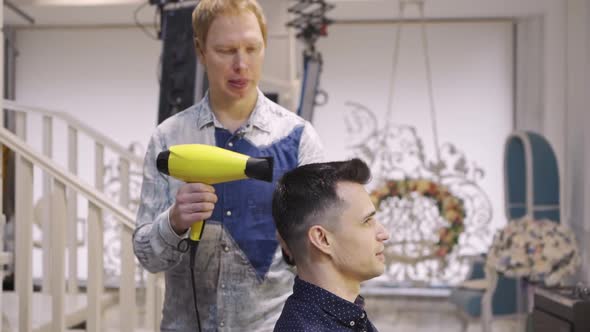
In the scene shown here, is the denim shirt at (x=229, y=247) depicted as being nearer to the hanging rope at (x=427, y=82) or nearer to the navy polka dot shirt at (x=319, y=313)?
the navy polka dot shirt at (x=319, y=313)

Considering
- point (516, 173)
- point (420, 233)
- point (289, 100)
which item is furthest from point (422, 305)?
point (289, 100)

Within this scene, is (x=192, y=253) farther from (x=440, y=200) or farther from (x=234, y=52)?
(x=440, y=200)

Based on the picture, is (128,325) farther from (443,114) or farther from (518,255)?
(443,114)

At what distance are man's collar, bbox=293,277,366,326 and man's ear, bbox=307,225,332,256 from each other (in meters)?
0.07

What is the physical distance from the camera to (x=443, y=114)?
21.9 feet

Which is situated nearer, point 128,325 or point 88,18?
point 128,325

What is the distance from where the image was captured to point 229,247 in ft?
5.12

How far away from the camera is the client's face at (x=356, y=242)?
4.70 feet

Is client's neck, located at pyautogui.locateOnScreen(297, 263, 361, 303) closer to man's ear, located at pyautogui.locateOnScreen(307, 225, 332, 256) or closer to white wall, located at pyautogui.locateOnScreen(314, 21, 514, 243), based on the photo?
man's ear, located at pyautogui.locateOnScreen(307, 225, 332, 256)

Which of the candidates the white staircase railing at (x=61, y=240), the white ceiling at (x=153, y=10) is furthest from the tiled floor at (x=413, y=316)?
the white staircase railing at (x=61, y=240)

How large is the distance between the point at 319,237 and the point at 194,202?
8.8 inches

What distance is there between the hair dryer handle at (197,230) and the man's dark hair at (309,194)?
137 millimetres

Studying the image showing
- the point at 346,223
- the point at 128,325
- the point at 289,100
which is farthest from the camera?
the point at 289,100

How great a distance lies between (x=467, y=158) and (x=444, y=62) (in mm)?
797
